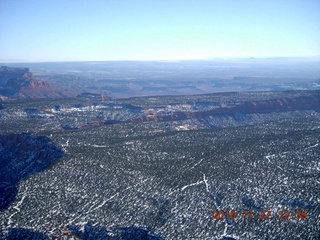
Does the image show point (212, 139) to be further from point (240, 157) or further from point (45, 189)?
point (45, 189)

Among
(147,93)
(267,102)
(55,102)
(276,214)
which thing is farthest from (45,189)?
(147,93)

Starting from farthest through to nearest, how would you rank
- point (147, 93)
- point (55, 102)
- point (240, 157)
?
point (147, 93), point (55, 102), point (240, 157)

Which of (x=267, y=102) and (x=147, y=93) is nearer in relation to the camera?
(x=267, y=102)
